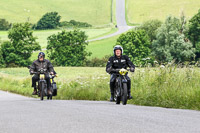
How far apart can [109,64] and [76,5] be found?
147m

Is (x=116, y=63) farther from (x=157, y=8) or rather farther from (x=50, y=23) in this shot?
(x=157, y=8)

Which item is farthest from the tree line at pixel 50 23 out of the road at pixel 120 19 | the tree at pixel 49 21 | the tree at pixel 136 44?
the tree at pixel 136 44

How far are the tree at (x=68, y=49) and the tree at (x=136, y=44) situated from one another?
7.75 metres

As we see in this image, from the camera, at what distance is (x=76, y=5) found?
15788 centimetres

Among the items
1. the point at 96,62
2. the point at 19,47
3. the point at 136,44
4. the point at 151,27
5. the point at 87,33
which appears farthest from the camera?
the point at 87,33

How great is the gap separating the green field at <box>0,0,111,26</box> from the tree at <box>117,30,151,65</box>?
155ft

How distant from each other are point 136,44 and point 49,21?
170 ft

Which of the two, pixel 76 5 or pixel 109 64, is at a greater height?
pixel 76 5

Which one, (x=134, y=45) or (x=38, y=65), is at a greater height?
(x=134, y=45)

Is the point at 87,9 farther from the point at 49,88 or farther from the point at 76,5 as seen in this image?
the point at 49,88

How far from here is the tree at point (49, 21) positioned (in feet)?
443

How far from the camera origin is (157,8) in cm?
13825

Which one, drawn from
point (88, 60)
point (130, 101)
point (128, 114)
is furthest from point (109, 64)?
point (88, 60)

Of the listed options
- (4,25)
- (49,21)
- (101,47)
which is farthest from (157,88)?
(49,21)
